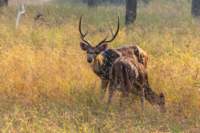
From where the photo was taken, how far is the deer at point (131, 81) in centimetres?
903

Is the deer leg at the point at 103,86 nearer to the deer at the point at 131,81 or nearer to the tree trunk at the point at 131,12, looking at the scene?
the deer at the point at 131,81

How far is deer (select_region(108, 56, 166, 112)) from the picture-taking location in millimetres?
A: 9031

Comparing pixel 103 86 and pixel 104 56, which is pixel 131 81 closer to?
pixel 103 86

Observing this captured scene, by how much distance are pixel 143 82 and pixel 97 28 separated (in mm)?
8430

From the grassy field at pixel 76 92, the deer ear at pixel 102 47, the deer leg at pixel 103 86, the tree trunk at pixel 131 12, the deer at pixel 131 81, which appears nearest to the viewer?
the grassy field at pixel 76 92

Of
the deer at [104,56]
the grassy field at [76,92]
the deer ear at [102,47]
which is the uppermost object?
the deer ear at [102,47]

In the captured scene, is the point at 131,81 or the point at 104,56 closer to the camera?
the point at 131,81

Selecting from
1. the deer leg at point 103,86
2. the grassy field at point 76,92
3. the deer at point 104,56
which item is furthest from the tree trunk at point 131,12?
the deer leg at point 103,86

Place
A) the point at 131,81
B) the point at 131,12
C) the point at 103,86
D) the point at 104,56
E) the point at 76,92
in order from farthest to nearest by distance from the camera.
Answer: the point at 131,12 → the point at 104,56 → the point at 103,86 → the point at 76,92 → the point at 131,81

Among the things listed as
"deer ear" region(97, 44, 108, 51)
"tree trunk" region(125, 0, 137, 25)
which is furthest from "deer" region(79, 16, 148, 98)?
"tree trunk" region(125, 0, 137, 25)

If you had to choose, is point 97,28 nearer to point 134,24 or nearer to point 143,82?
point 134,24

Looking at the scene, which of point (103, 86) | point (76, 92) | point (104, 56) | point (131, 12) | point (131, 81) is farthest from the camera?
point (131, 12)

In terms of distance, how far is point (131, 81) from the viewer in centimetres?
905

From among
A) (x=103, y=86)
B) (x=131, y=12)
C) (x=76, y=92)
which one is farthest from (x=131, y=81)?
(x=131, y=12)
